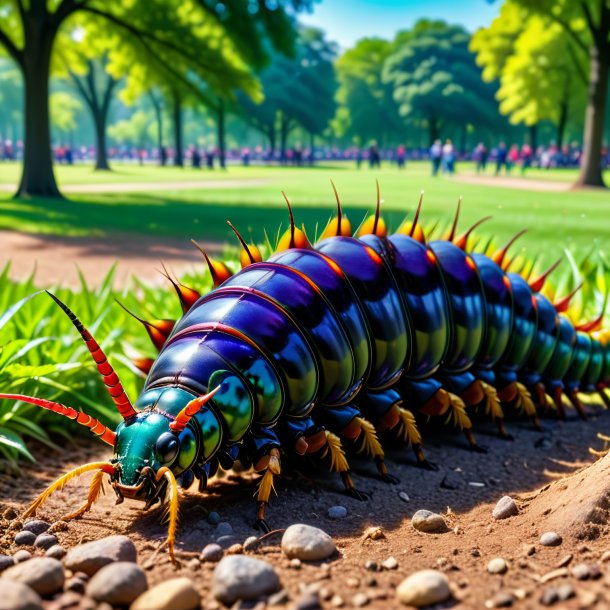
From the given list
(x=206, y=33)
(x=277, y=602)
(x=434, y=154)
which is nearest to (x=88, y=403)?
(x=277, y=602)

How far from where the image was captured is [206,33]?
901 inches

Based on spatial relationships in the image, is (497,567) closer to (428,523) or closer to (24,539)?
(428,523)

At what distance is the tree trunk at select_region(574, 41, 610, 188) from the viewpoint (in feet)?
83.4

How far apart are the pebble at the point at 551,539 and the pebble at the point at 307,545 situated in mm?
633

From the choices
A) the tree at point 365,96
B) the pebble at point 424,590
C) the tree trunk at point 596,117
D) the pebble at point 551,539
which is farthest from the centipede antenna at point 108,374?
the tree at point 365,96

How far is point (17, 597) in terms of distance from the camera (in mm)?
1760

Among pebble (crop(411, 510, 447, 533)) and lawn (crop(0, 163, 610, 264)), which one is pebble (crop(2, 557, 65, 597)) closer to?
pebble (crop(411, 510, 447, 533))

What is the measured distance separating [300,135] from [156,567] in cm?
8990

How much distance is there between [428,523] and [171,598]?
113cm

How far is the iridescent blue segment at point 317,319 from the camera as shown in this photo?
294 centimetres

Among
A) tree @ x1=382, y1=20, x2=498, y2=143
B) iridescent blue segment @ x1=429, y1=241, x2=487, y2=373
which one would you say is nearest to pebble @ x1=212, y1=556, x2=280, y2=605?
iridescent blue segment @ x1=429, y1=241, x2=487, y2=373

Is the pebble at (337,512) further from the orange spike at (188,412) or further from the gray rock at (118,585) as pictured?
the gray rock at (118,585)

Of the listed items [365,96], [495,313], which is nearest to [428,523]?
[495,313]

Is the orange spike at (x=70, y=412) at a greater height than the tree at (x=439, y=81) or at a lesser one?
→ lesser
